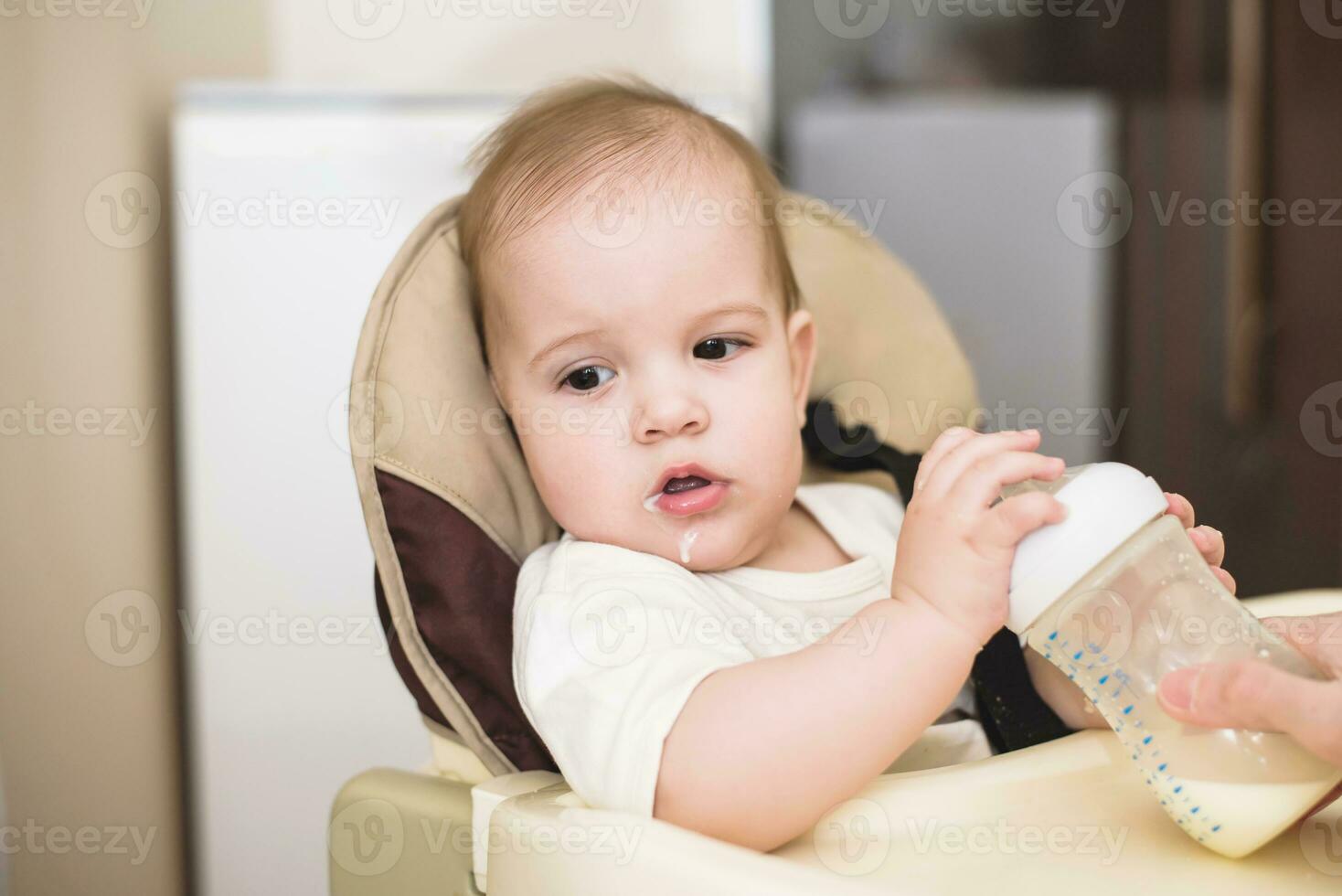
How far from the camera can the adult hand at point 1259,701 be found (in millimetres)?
518

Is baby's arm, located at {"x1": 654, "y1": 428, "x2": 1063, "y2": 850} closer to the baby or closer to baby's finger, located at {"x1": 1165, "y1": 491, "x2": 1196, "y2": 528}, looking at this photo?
the baby

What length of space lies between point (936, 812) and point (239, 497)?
3.01 ft

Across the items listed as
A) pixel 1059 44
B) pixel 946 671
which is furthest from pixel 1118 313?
pixel 946 671

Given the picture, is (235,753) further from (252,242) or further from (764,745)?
(764,745)

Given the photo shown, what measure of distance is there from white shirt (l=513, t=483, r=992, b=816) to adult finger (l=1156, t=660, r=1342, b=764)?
0.57ft

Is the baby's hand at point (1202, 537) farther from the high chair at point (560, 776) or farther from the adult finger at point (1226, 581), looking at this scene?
the high chair at point (560, 776)

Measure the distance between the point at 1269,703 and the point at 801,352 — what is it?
0.49 m

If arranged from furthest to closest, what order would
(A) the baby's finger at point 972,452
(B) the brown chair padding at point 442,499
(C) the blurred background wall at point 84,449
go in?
(C) the blurred background wall at point 84,449, (B) the brown chair padding at point 442,499, (A) the baby's finger at point 972,452

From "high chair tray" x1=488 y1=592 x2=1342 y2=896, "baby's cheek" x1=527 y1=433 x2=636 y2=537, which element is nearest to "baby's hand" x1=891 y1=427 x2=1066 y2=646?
"high chair tray" x1=488 y1=592 x2=1342 y2=896

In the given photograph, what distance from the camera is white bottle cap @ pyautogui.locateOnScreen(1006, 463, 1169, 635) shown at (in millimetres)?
555

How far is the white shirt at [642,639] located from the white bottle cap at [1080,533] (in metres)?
0.10

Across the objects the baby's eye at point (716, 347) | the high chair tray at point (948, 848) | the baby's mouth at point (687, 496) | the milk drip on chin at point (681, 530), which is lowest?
the high chair tray at point (948, 848)

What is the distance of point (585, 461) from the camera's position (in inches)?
30.3

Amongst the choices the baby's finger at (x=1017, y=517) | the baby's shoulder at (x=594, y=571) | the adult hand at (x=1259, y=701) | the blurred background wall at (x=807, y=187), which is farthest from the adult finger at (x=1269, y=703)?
the blurred background wall at (x=807, y=187)
